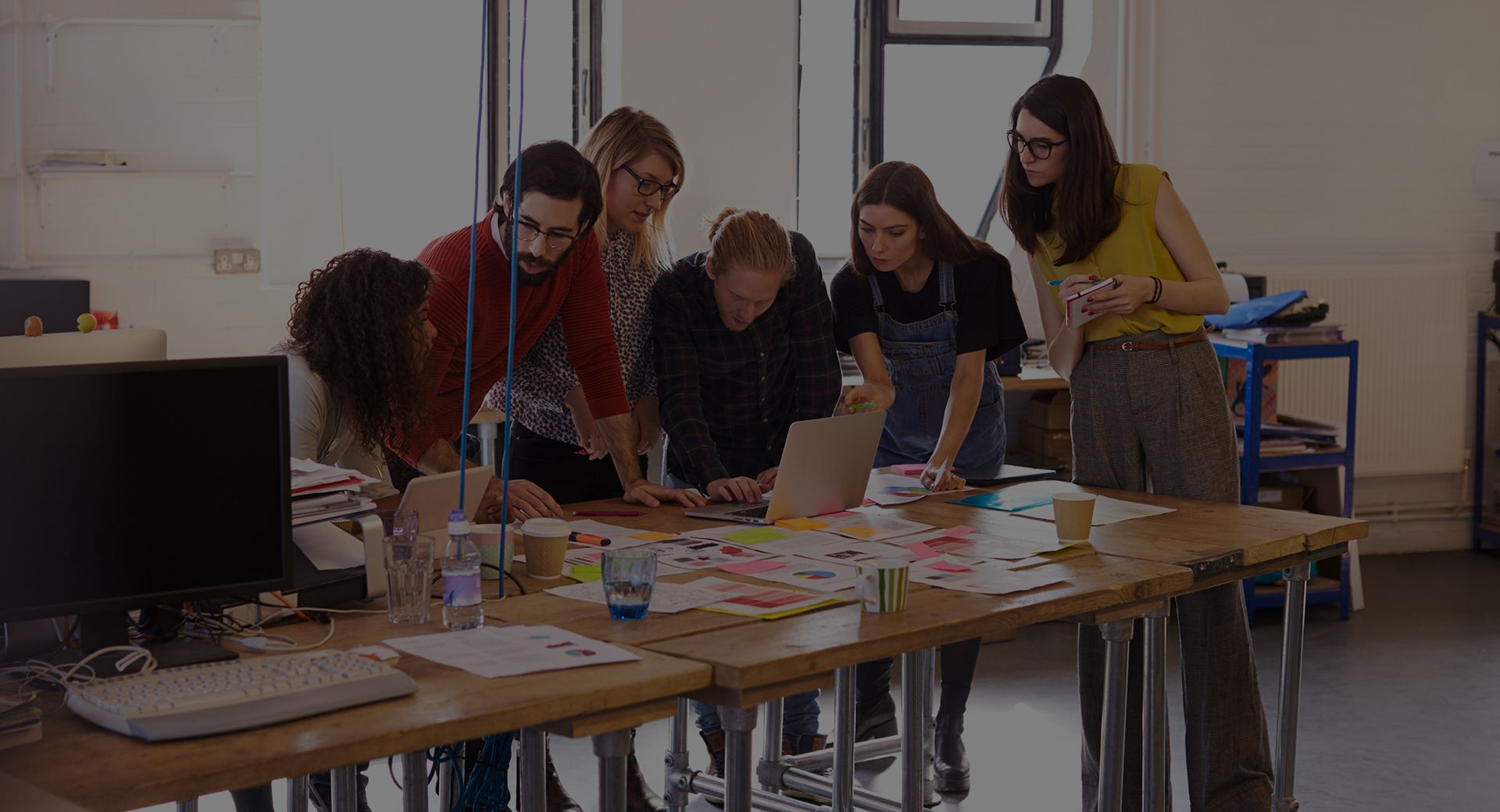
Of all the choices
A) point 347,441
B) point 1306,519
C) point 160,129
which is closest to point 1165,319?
point 1306,519

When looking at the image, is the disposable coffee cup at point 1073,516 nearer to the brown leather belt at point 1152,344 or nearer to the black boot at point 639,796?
the brown leather belt at point 1152,344

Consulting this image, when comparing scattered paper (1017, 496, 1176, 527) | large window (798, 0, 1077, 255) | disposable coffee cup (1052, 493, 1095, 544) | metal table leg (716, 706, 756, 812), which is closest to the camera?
metal table leg (716, 706, 756, 812)

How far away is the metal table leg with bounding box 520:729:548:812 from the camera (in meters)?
2.04

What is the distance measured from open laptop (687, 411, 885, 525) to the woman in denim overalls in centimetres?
30

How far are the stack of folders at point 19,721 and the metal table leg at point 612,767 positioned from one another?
22.8 inches

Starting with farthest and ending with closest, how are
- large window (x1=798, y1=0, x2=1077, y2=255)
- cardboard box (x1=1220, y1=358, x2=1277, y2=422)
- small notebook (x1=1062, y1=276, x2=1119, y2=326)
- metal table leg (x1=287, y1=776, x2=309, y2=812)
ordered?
large window (x1=798, y1=0, x2=1077, y2=255), cardboard box (x1=1220, y1=358, x2=1277, y2=422), small notebook (x1=1062, y1=276, x2=1119, y2=326), metal table leg (x1=287, y1=776, x2=309, y2=812)

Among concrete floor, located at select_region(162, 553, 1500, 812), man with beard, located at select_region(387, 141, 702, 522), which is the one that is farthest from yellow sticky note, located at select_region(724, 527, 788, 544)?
concrete floor, located at select_region(162, 553, 1500, 812)

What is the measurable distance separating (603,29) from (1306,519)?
11.0 feet

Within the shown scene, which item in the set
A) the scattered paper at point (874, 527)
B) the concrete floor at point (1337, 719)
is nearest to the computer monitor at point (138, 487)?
the scattered paper at point (874, 527)

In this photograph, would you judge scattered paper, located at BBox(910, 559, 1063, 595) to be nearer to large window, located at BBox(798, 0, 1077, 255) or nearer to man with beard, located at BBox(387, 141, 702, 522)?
man with beard, located at BBox(387, 141, 702, 522)

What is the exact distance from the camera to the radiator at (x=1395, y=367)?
557cm

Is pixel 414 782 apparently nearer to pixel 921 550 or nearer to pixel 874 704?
pixel 921 550

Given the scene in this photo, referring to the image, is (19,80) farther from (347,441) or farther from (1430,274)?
(1430,274)

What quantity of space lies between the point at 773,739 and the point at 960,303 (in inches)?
39.9
